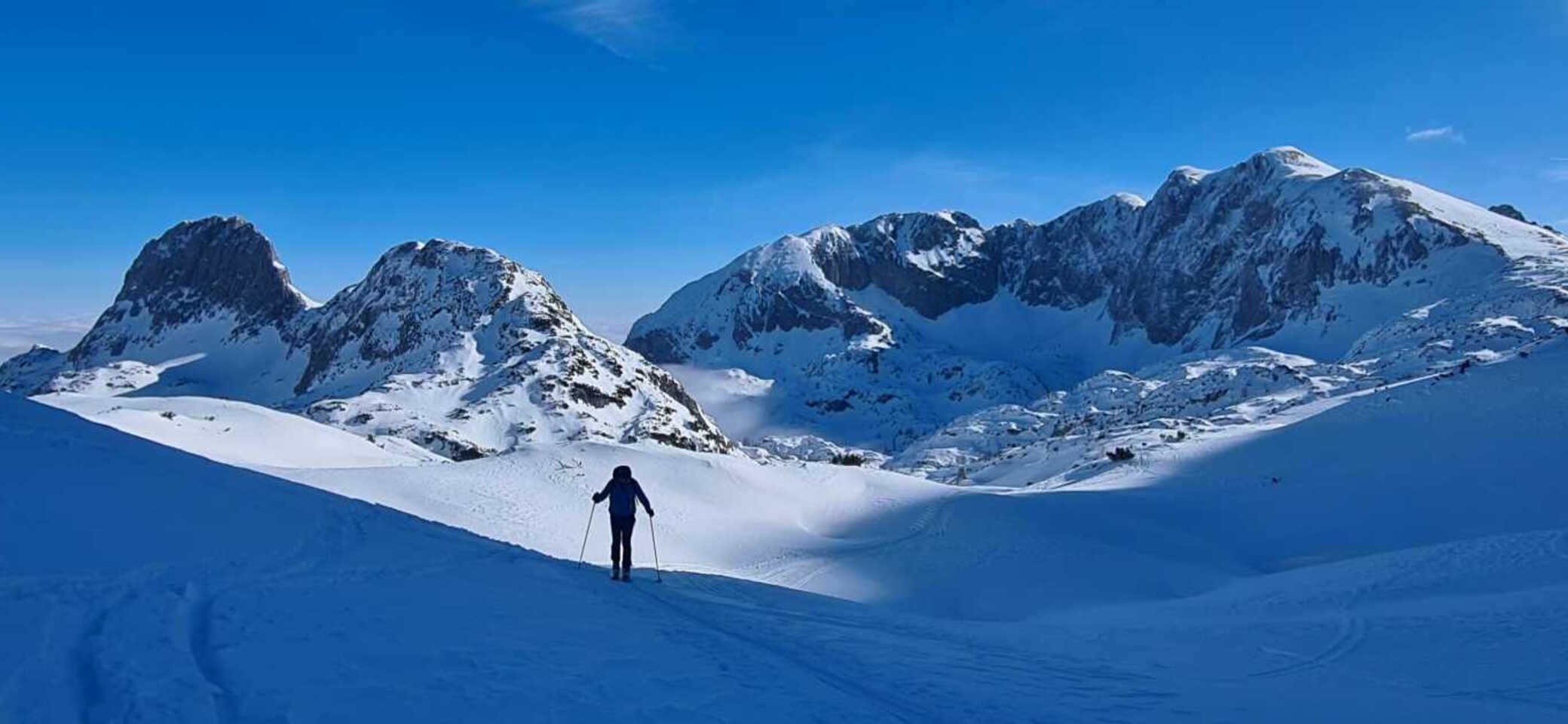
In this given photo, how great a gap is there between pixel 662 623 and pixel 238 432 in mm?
61093

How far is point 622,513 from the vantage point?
18.0m

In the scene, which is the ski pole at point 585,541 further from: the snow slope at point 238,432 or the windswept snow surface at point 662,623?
the snow slope at point 238,432

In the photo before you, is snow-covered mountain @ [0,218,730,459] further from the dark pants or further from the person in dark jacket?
the dark pants

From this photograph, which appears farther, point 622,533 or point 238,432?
point 238,432

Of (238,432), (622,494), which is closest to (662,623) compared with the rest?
(622,494)

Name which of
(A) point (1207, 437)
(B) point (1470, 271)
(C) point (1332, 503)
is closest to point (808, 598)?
(C) point (1332, 503)

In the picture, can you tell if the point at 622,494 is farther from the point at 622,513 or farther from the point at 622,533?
the point at 622,533

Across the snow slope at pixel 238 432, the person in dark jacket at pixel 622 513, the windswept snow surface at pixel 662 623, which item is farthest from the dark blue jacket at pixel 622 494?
the snow slope at pixel 238 432

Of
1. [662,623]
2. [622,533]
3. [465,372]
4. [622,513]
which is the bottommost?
[662,623]

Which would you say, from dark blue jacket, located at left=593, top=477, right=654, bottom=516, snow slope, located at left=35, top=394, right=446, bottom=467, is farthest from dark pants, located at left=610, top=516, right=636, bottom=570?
snow slope, located at left=35, top=394, right=446, bottom=467

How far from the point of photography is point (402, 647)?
9250 mm

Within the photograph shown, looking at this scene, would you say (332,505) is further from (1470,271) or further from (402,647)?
(1470,271)

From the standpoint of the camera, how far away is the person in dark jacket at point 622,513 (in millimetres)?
17625

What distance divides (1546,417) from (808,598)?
37506 millimetres
